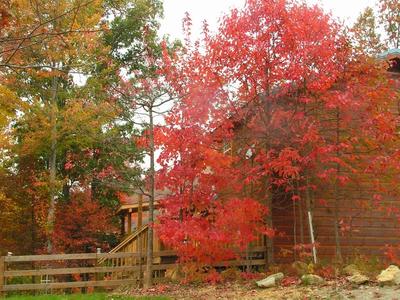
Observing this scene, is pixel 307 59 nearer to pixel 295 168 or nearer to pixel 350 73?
pixel 350 73

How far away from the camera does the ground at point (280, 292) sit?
879 centimetres

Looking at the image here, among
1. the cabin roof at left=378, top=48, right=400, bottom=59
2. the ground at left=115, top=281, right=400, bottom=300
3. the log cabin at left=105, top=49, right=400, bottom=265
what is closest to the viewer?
the ground at left=115, top=281, right=400, bottom=300

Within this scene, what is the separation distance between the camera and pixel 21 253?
773 inches

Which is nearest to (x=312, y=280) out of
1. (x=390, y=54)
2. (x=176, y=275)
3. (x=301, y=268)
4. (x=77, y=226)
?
(x=301, y=268)

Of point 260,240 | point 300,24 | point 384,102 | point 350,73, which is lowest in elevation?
point 260,240

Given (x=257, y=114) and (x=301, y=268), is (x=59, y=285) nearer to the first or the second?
(x=301, y=268)

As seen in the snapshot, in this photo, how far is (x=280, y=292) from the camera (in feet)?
32.8

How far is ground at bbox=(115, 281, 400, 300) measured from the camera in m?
8.79

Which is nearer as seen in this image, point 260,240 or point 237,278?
point 237,278

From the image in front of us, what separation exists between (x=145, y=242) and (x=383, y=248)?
704cm

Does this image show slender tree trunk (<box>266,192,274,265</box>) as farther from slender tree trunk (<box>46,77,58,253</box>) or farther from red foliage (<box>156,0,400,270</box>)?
slender tree trunk (<box>46,77,58,253</box>)

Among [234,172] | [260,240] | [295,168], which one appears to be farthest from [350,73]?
[260,240]

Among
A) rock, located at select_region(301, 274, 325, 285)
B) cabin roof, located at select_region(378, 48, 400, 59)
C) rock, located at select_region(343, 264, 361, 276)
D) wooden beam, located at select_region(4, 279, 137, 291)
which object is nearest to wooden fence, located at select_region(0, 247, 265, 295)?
wooden beam, located at select_region(4, 279, 137, 291)

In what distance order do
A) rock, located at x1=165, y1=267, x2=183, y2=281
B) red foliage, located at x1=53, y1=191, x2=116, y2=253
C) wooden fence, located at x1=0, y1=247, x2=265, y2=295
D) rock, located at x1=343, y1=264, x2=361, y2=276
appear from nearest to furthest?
rock, located at x1=343, y1=264, x2=361, y2=276
wooden fence, located at x1=0, y1=247, x2=265, y2=295
rock, located at x1=165, y1=267, x2=183, y2=281
red foliage, located at x1=53, y1=191, x2=116, y2=253
